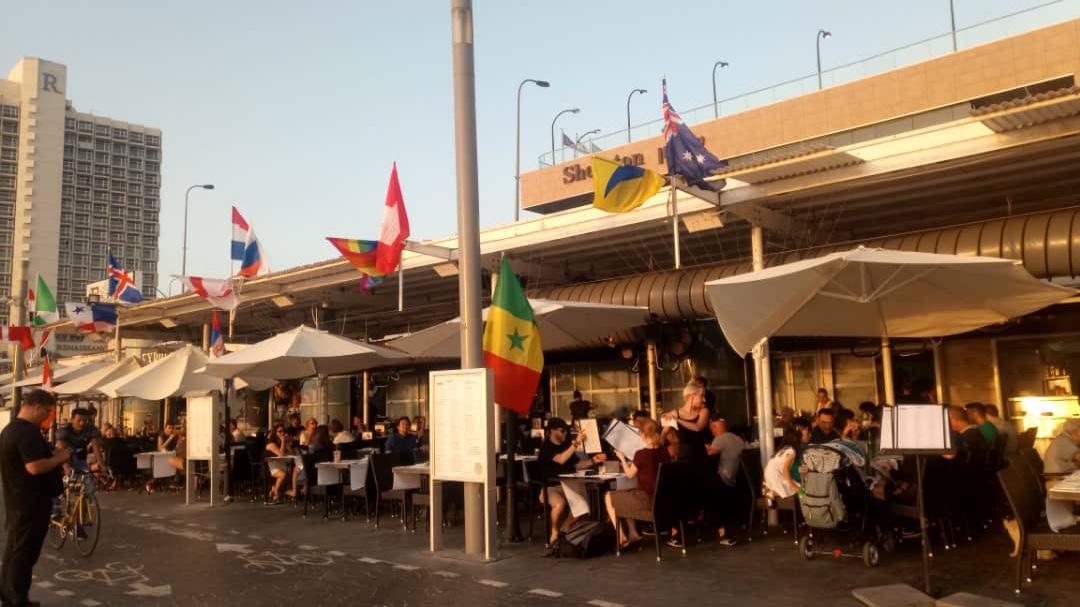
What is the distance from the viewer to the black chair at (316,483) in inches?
470

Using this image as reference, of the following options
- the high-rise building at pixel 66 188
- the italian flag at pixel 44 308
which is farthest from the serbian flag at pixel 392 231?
the high-rise building at pixel 66 188

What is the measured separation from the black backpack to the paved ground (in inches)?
6.1

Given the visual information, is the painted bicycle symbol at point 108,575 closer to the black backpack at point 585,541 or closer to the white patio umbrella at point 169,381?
the black backpack at point 585,541

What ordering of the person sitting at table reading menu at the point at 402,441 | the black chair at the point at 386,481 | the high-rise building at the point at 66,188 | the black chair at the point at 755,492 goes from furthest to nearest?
the high-rise building at the point at 66,188 → the person sitting at table reading menu at the point at 402,441 → the black chair at the point at 386,481 → the black chair at the point at 755,492

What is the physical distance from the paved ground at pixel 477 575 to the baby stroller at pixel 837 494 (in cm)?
23

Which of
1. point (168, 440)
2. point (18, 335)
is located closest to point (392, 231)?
point (168, 440)

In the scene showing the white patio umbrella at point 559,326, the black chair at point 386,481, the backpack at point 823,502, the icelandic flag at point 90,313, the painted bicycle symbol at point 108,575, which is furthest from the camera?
the icelandic flag at point 90,313

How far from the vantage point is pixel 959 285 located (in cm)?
816

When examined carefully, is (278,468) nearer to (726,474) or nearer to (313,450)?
(313,450)

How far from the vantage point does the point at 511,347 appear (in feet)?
29.1

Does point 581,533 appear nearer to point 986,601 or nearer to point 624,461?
point 624,461

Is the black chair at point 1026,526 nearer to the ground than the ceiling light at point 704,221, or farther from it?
nearer to the ground

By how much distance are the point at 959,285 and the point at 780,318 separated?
1727mm

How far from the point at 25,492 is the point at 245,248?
28.1 feet
